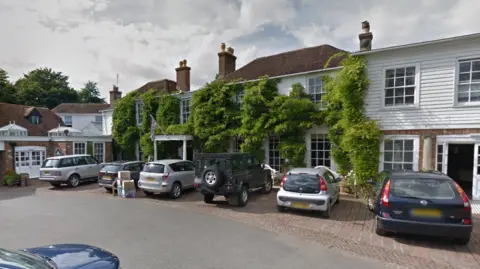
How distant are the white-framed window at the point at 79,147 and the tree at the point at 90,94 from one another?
47.6 metres

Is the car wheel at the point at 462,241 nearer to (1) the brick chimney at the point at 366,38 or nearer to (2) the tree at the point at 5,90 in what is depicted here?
(1) the brick chimney at the point at 366,38

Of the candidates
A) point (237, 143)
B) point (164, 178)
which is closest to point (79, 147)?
point (164, 178)

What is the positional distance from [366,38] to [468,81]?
15.0 feet

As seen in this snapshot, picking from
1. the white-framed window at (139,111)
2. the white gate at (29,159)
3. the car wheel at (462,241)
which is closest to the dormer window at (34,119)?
the white gate at (29,159)

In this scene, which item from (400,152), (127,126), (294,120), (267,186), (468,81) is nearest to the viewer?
(468,81)

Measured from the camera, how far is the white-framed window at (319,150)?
12.5 m

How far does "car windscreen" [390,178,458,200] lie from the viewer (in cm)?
543

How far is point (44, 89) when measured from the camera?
5144 cm

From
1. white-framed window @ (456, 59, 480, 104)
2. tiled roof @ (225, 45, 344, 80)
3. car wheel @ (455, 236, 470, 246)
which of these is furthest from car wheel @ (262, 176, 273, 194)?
white-framed window @ (456, 59, 480, 104)

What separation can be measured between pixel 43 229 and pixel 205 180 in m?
4.63

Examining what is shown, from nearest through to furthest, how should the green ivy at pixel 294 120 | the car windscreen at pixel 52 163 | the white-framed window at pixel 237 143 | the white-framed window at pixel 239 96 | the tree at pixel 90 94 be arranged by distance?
the green ivy at pixel 294 120 < the car windscreen at pixel 52 163 < the white-framed window at pixel 239 96 < the white-framed window at pixel 237 143 < the tree at pixel 90 94

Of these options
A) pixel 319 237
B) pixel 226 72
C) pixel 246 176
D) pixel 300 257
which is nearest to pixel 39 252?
pixel 300 257

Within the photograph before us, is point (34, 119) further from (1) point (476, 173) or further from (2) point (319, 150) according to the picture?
(1) point (476, 173)

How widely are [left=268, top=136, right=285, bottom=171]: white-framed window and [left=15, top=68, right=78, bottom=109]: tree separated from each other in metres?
49.2
